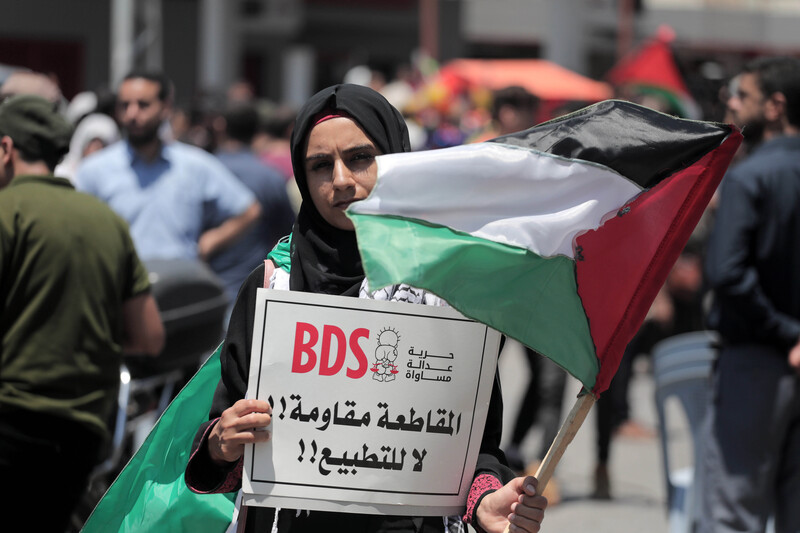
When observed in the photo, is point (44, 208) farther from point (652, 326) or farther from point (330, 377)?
point (652, 326)

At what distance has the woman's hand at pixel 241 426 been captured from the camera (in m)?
2.58

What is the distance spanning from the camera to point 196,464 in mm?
2750

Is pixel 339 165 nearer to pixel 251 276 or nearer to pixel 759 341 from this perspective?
pixel 251 276

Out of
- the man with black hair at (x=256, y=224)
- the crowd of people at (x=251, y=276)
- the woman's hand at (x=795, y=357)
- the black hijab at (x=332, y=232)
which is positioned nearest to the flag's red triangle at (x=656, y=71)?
the crowd of people at (x=251, y=276)

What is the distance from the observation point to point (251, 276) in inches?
111

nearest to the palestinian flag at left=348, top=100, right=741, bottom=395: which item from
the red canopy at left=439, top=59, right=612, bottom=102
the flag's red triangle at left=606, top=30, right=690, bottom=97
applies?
the flag's red triangle at left=606, top=30, right=690, bottom=97

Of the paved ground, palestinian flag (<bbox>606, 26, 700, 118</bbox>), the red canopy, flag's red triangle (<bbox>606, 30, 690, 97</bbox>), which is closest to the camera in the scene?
the paved ground

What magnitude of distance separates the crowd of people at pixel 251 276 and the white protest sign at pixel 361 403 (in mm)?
65

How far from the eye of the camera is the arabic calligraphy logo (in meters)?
2.67

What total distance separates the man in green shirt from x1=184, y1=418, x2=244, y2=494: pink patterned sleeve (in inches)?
49.6

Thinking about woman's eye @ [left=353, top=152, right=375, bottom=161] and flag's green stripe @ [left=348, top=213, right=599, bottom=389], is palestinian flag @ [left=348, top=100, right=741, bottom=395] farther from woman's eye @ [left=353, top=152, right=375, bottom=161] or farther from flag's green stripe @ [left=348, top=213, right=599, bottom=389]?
woman's eye @ [left=353, top=152, right=375, bottom=161]

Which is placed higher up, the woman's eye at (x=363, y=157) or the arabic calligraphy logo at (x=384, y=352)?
the woman's eye at (x=363, y=157)

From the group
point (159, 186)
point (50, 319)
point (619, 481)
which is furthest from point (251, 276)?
point (619, 481)

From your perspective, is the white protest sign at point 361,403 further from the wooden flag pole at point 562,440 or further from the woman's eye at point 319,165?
the woman's eye at point 319,165
